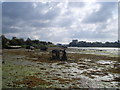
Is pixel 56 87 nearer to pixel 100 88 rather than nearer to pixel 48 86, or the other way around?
pixel 48 86

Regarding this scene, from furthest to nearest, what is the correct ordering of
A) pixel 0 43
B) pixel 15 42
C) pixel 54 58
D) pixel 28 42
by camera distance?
pixel 28 42 → pixel 15 42 → pixel 0 43 → pixel 54 58

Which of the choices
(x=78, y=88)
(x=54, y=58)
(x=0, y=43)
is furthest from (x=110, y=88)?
(x=0, y=43)

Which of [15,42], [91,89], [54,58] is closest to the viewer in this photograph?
[91,89]

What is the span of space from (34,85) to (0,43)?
10711cm

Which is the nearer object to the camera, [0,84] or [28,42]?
[0,84]

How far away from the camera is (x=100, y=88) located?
14992 mm

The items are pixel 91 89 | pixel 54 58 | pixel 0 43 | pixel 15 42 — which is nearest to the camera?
pixel 91 89

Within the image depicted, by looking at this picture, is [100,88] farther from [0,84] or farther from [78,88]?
[0,84]

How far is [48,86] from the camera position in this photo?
49.3ft

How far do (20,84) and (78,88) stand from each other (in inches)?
205

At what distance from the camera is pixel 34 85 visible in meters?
15.1

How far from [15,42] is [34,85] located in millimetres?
129761

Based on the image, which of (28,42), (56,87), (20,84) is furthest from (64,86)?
(28,42)

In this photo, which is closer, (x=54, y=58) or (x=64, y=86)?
(x=64, y=86)
